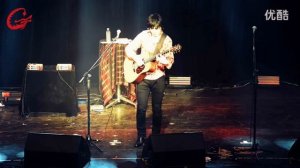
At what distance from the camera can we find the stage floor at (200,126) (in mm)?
8234

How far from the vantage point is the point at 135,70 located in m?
8.48

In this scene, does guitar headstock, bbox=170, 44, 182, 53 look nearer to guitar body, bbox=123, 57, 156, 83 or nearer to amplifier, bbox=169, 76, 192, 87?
guitar body, bbox=123, 57, 156, 83

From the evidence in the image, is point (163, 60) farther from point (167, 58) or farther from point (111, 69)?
point (111, 69)

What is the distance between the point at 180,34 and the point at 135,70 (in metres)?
6.45

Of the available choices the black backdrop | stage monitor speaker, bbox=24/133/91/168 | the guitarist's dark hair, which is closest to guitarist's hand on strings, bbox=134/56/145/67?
the guitarist's dark hair

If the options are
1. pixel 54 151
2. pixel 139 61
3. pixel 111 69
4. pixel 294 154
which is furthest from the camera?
pixel 111 69

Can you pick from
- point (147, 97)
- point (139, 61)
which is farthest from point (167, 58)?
point (147, 97)

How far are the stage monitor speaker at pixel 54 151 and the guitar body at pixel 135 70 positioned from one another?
65.5 inches

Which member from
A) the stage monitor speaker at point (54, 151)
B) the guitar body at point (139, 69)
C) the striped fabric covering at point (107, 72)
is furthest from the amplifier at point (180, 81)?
the stage monitor speaker at point (54, 151)

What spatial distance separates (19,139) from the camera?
30.6ft

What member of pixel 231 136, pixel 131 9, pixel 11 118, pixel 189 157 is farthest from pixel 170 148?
pixel 131 9

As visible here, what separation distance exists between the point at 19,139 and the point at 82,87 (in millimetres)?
5606

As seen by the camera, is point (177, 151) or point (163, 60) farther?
point (163, 60)

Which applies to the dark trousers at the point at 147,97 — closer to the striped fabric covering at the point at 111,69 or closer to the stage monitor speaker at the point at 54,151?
the stage monitor speaker at the point at 54,151
